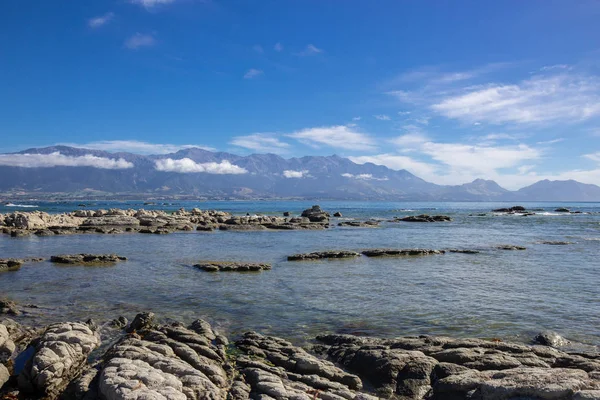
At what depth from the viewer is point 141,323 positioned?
1619 centimetres

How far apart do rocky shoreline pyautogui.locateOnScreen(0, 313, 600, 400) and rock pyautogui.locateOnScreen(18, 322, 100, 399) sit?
3cm

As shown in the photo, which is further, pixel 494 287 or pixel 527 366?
pixel 494 287

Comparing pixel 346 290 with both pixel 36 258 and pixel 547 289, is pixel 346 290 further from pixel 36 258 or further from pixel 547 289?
pixel 36 258

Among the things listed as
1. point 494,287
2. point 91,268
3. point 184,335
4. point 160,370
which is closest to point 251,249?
point 91,268

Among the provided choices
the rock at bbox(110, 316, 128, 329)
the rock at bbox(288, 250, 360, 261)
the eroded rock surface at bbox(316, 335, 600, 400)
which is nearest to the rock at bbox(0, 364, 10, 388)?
the rock at bbox(110, 316, 128, 329)

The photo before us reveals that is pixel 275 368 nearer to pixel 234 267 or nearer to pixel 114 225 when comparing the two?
pixel 234 267

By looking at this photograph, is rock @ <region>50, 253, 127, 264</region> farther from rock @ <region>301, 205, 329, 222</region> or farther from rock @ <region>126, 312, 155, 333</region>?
rock @ <region>301, 205, 329, 222</region>

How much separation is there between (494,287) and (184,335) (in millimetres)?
18704

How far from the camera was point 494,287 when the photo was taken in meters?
24.4

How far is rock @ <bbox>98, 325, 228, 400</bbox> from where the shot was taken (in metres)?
9.48

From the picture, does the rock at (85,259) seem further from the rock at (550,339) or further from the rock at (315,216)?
the rock at (315,216)

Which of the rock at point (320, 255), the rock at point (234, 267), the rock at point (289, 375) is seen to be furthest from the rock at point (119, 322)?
the rock at point (320, 255)

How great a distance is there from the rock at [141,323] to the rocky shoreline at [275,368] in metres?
1.12

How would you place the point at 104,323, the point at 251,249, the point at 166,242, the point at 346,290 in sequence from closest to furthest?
the point at 104,323 < the point at 346,290 < the point at 251,249 < the point at 166,242
